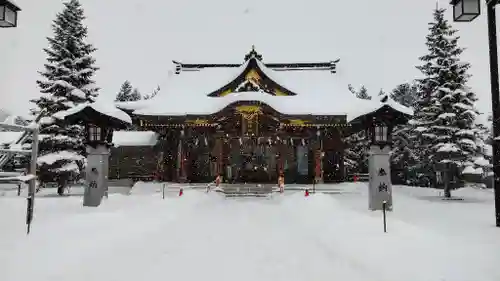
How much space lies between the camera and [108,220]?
926cm

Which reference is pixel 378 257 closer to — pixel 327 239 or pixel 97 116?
pixel 327 239

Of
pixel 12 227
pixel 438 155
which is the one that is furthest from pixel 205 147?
pixel 12 227

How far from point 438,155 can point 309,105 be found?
9.19 meters

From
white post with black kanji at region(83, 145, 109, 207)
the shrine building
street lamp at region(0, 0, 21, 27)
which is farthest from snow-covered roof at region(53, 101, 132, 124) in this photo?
the shrine building

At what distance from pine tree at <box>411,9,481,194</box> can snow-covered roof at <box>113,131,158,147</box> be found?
19.0 metres

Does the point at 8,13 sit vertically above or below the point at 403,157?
above

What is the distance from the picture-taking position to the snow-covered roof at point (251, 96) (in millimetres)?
24125

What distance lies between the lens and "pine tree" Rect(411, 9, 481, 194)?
18875 millimetres

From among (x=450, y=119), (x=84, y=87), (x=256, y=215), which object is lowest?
(x=256, y=215)

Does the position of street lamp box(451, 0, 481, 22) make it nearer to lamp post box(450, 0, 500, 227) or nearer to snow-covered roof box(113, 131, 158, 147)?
lamp post box(450, 0, 500, 227)

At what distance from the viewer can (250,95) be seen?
882 inches

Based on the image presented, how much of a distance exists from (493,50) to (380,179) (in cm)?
512

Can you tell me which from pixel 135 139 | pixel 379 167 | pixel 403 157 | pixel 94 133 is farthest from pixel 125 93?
pixel 379 167

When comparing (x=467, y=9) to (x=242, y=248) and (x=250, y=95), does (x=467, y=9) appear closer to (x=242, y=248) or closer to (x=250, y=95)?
(x=242, y=248)
